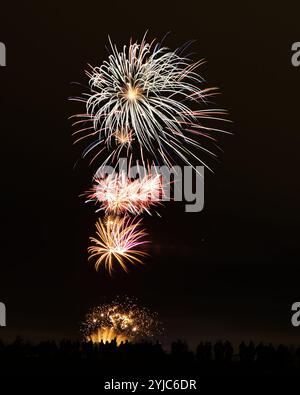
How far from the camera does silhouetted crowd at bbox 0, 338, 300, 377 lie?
4344 cm

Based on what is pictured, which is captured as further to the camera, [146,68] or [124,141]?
[124,141]

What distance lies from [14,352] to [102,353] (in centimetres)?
423

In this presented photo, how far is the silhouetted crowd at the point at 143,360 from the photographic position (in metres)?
43.4

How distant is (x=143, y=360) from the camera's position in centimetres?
4556
